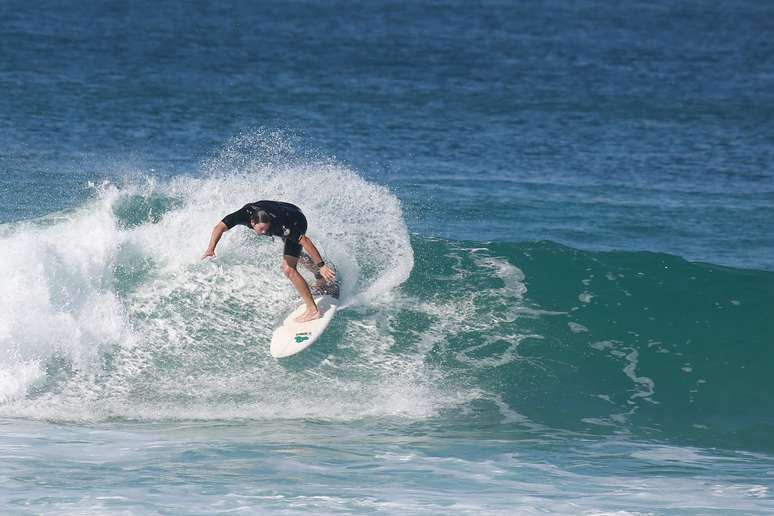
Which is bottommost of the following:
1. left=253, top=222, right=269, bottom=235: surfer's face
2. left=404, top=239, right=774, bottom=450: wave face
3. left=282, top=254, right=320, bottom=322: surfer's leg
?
left=404, top=239, right=774, bottom=450: wave face

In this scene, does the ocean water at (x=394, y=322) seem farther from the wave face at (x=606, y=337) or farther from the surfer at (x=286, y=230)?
the surfer at (x=286, y=230)

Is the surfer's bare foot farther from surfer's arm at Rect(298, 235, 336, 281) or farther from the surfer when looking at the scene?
surfer's arm at Rect(298, 235, 336, 281)

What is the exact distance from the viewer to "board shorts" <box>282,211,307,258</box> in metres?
12.4

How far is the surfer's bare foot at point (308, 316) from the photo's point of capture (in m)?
13.2

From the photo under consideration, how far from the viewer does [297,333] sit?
13141mm

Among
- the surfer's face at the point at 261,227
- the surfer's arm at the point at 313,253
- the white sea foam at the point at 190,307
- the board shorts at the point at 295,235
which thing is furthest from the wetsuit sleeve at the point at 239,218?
the white sea foam at the point at 190,307

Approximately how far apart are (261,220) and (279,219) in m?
0.23

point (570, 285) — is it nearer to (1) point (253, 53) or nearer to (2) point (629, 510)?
(2) point (629, 510)

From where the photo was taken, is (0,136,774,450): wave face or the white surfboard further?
the white surfboard

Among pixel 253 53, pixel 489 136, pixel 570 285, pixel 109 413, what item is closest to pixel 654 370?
pixel 570 285

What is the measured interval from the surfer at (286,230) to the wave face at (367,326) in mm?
1004

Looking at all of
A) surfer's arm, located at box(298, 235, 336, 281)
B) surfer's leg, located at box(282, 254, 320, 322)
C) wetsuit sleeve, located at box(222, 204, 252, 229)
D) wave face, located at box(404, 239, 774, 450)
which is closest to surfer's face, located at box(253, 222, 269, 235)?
wetsuit sleeve, located at box(222, 204, 252, 229)

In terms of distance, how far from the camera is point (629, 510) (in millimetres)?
9320

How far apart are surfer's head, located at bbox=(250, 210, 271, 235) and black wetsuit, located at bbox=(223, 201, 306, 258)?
4 centimetres
